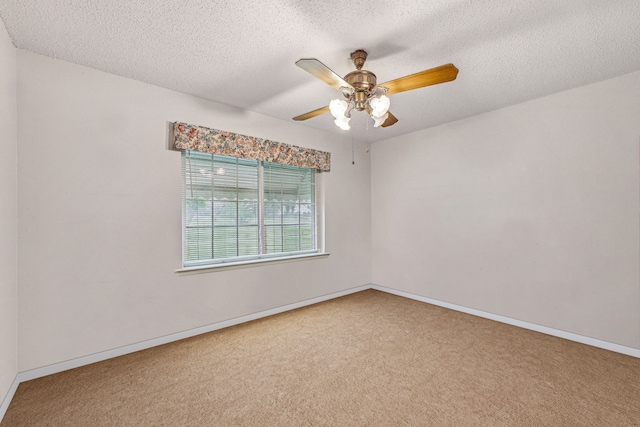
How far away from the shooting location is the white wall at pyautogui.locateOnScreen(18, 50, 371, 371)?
210 centimetres

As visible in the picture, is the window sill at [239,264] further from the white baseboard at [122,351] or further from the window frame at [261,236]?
the white baseboard at [122,351]

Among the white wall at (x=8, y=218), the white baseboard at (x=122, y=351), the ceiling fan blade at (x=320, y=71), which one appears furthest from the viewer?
the white baseboard at (x=122, y=351)

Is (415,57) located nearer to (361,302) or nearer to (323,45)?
(323,45)

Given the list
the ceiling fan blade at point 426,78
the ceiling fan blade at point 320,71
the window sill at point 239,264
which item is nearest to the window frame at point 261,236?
the window sill at point 239,264

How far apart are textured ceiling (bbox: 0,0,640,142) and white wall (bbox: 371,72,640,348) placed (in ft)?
1.58

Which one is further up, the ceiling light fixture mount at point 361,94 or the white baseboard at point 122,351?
the ceiling light fixture mount at point 361,94

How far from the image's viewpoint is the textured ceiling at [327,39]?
166 centimetres

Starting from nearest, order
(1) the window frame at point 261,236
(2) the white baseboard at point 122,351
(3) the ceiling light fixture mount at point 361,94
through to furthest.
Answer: (3) the ceiling light fixture mount at point 361,94, (2) the white baseboard at point 122,351, (1) the window frame at point 261,236

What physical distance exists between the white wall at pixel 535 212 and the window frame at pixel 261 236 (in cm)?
122

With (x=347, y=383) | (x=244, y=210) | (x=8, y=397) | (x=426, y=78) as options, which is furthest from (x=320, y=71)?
(x=8, y=397)

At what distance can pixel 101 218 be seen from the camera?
2354 millimetres

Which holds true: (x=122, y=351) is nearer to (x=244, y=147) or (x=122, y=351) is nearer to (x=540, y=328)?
(x=244, y=147)

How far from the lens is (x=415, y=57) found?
2160 mm

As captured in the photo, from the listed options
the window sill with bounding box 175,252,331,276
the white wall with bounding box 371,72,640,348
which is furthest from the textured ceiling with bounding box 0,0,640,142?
the window sill with bounding box 175,252,331,276
